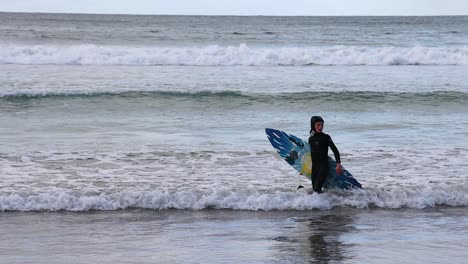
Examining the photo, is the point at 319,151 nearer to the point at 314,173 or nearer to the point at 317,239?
the point at 314,173

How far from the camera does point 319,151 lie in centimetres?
902

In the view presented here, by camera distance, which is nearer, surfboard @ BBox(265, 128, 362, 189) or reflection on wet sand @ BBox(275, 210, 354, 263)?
reflection on wet sand @ BBox(275, 210, 354, 263)

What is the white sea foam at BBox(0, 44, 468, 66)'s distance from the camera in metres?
30.3

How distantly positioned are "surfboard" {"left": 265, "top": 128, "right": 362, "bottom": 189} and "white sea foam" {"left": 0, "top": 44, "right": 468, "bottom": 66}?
820 inches

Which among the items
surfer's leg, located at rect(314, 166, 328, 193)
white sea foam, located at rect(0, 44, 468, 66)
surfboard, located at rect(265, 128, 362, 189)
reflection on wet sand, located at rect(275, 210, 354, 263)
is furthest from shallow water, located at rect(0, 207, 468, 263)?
white sea foam, located at rect(0, 44, 468, 66)

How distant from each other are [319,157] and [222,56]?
75.3ft

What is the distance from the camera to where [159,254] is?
22.4ft

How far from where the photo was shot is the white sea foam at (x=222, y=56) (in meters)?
30.3

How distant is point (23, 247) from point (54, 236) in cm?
52

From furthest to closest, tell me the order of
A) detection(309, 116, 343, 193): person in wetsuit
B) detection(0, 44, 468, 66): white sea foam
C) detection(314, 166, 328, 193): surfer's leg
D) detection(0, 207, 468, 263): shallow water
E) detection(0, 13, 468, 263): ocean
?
detection(0, 44, 468, 66): white sea foam < detection(314, 166, 328, 193): surfer's leg < detection(309, 116, 343, 193): person in wetsuit < detection(0, 13, 468, 263): ocean < detection(0, 207, 468, 263): shallow water

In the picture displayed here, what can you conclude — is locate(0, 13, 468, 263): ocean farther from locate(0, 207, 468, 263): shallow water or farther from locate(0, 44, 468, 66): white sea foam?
locate(0, 44, 468, 66): white sea foam

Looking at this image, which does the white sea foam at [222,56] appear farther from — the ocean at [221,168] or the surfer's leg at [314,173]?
the surfer's leg at [314,173]

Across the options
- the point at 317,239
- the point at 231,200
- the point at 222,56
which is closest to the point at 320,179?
the point at 231,200

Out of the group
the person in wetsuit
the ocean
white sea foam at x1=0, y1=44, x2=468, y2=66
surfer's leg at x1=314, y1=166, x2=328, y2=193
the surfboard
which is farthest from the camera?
white sea foam at x1=0, y1=44, x2=468, y2=66
